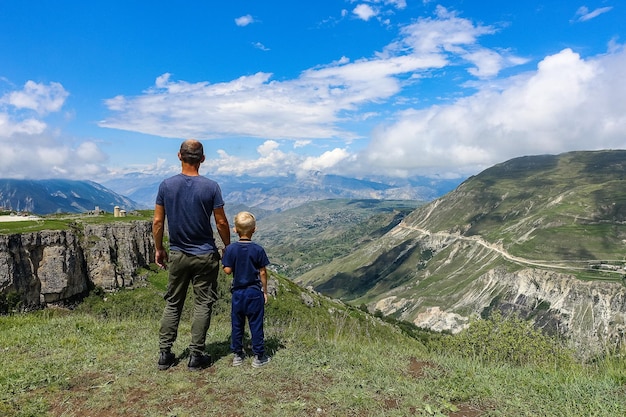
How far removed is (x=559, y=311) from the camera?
187500mm

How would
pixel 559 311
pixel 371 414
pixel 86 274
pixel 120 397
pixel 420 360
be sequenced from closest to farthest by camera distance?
pixel 371 414, pixel 120 397, pixel 420 360, pixel 86 274, pixel 559 311

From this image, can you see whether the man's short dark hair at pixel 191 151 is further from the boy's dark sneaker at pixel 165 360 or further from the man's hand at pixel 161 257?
the boy's dark sneaker at pixel 165 360

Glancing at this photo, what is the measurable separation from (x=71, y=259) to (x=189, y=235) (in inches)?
2436

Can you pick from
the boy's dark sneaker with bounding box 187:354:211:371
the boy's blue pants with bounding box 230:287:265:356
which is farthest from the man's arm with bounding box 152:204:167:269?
the boy's dark sneaker with bounding box 187:354:211:371

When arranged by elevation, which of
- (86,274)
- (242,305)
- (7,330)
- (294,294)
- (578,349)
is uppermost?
(242,305)

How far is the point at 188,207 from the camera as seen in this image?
867 cm

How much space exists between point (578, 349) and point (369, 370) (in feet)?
34.4

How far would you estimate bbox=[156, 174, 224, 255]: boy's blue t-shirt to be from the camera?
863 centimetres

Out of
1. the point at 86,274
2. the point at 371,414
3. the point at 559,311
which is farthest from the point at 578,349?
the point at 559,311

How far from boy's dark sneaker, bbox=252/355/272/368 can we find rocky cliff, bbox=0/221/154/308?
54.8 meters

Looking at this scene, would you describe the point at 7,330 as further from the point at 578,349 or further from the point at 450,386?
the point at 578,349

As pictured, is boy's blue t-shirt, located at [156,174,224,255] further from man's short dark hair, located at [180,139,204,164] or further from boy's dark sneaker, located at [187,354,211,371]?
boy's dark sneaker, located at [187,354,211,371]

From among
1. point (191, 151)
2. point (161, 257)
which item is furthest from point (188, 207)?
point (161, 257)

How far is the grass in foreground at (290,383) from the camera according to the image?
22.0 feet
